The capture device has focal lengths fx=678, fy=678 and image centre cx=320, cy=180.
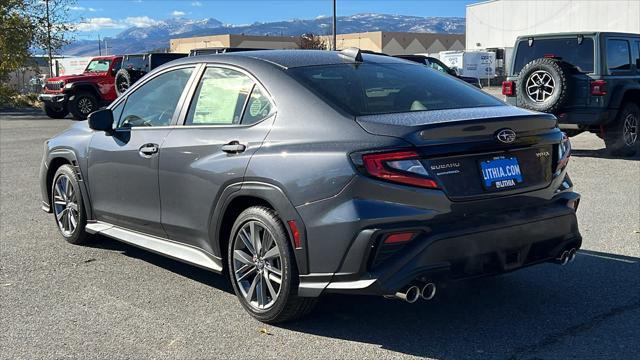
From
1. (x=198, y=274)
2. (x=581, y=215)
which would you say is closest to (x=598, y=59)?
(x=581, y=215)

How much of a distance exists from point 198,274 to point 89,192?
127 centimetres

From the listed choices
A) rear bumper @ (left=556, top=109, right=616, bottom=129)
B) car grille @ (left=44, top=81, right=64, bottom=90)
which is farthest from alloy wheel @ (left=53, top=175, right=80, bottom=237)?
car grille @ (left=44, top=81, right=64, bottom=90)

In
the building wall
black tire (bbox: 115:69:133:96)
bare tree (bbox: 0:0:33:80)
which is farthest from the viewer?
the building wall

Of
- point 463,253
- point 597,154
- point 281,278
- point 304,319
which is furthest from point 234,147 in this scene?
point 597,154

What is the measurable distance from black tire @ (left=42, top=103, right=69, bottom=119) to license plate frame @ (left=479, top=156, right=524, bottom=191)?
2176 centimetres

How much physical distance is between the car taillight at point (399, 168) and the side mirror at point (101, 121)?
8.78ft

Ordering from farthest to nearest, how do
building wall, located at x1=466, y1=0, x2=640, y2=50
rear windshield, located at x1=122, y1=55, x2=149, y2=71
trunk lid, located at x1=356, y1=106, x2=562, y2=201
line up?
building wall, located at x1=466, y1=0, x2=640, y2=50 → rear windshield, located at x1=122, y1=55, x2=149, y2=71 → trunk lid, located at x1=356, y1=106, x2=562, y2=201

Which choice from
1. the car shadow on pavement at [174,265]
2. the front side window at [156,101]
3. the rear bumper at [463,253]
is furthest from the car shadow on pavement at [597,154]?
the front side window at [156,101]

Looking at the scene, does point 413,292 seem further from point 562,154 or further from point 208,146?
point 208,146

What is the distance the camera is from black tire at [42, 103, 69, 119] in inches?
925

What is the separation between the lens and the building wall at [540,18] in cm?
4183

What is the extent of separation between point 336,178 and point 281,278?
2.44ft

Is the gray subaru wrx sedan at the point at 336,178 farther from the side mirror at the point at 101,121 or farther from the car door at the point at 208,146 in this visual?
the side mirror at the point at 101,121

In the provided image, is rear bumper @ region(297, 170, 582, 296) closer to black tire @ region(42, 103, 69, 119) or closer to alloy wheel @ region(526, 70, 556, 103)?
alloy wheel @ region(526, 70, 556, 103)
